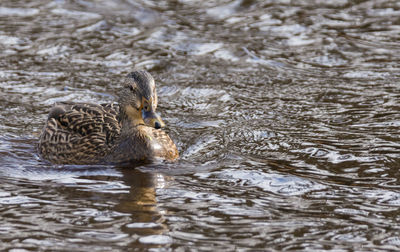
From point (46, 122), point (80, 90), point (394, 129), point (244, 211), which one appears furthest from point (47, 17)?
point (244, 211)

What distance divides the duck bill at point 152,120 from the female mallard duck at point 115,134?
0.09 ft

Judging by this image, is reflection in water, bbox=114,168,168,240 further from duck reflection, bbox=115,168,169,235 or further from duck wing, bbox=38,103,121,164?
duck wing, bbox=38,103,121,164

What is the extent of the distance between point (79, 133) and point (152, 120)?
1.37 meters

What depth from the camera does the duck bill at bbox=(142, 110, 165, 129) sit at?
8.17 meters

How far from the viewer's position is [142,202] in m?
7.55

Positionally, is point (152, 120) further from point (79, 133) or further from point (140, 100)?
point (79, 133)

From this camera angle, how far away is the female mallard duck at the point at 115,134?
28.6 feet

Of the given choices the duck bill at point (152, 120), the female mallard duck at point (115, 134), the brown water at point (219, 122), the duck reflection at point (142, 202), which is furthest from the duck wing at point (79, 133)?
the duck bill at point (152, 120)

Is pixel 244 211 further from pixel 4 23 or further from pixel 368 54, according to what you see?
pixel 4 23

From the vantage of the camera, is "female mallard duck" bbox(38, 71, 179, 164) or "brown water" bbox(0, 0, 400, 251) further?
"female mallard duck" bbox(38, 71, 179, 164)

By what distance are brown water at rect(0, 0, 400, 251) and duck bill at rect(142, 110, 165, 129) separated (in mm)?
605

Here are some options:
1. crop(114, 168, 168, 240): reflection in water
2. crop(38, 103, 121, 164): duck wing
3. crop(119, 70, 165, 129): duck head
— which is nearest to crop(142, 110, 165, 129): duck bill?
crop(119, 70, 165, 129): duck head

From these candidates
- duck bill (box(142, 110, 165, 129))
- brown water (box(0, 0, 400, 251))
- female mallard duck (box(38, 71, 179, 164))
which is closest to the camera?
brown water (box(0, 0, 400, 251))

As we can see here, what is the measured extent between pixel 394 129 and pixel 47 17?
Result: 7594 mm
